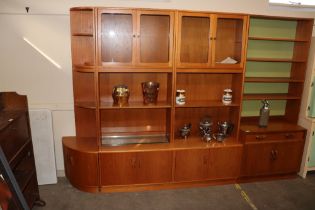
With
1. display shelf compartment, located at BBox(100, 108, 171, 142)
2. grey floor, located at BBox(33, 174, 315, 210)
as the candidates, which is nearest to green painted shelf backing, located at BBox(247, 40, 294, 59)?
display shelf compartment, located at BBox(100, 108, 171, 142)

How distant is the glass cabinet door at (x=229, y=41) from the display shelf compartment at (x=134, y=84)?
64 cm

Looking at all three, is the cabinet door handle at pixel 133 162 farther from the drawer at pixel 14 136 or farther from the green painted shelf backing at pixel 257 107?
the green painted shelf backing at pixel 257 107

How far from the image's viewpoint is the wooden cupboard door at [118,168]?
2691 millimetres

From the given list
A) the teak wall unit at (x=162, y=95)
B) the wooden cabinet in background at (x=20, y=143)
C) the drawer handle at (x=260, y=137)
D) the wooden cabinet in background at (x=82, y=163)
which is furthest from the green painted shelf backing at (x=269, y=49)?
the wooden cabinet in background at (x=20, y=143)

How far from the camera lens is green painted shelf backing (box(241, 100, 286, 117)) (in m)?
3.29

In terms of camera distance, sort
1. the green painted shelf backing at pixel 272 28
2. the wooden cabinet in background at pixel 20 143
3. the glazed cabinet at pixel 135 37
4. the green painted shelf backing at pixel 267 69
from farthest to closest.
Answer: the green painted shelf backing at pixel 267 69
the green painted shelf backing at pixel 272 28
the glazed cabinet at pixel 135 37
the wooden cabinet in background at pixel 20 143

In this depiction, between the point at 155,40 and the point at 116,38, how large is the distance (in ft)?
1.44

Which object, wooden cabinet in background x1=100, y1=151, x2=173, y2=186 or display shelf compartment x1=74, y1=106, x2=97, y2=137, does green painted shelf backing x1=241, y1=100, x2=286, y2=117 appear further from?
display shelf compartment x1=74, y1=106, x2=97, y2=137

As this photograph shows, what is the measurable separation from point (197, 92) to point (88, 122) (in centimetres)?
141

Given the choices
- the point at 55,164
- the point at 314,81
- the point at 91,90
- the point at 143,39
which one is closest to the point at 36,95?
the point at 91,90

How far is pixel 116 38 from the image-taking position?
8.86 feet

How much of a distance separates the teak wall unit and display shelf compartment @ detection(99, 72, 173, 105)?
0.01 meters

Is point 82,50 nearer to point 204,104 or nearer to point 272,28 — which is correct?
point 204,104

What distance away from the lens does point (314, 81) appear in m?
3.02
